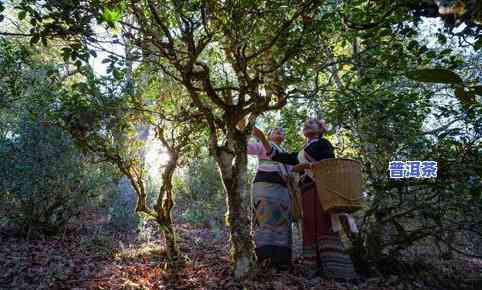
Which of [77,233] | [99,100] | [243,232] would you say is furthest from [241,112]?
[77,233]

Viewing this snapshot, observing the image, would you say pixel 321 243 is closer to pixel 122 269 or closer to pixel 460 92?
pixel 122 269

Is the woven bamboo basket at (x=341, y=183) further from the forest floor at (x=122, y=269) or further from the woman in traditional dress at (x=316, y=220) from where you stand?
the forest floor at (x=122, y=269)

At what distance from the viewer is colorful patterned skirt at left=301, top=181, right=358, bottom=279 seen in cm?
493

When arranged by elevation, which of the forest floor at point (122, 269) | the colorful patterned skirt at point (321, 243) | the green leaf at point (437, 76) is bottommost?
the forest floor at point (122, 269)

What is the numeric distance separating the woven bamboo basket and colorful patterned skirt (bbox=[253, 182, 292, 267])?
1.05 meters

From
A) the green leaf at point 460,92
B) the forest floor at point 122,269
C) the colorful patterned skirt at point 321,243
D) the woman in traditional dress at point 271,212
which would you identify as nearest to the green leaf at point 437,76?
the green leaf at point 460,92

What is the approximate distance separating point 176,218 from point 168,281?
6901 millimetres

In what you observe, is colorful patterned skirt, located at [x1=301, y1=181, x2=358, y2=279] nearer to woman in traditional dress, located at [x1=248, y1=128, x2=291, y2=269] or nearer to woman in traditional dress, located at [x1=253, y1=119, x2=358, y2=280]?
woman in traditional dress, located at [x1=253, y1=119, x2=358, y2=280]

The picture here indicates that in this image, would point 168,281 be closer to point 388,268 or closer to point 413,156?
point 388,268

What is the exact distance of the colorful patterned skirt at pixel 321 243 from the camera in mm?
4926

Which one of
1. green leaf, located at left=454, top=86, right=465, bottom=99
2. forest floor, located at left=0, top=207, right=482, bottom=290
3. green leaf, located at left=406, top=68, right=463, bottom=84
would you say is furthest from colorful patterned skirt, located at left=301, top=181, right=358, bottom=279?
green leaf, located at left=406, top=68, right=463, bottom=84

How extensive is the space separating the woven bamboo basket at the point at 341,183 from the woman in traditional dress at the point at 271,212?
102cm

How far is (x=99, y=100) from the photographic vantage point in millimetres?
5211

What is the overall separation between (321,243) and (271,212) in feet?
2.54
